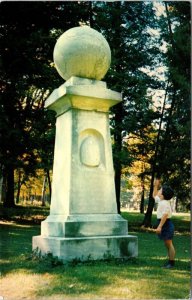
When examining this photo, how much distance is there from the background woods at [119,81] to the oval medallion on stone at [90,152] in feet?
27.1

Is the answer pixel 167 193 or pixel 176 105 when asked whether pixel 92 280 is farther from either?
pixel 176 105

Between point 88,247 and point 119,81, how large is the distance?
552 inches

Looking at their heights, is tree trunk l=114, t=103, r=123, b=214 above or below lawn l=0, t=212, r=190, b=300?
above

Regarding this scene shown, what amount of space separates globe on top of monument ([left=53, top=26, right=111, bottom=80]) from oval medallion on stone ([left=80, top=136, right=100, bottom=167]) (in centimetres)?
129

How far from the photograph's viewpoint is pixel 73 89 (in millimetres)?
7129

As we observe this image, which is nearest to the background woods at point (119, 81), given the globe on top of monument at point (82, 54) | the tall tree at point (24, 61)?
the tall tree at point (24, 61)

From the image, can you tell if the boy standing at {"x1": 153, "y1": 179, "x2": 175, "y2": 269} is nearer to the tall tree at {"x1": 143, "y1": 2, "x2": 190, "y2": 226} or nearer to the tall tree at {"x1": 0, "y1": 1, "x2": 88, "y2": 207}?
the tall tree at {"x1": 143, "y1": 2, "x2": 190, "y2": 226}

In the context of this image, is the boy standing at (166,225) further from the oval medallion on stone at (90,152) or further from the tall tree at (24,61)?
the tall tree at (24,61)

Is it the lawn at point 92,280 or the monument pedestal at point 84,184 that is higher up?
the monument pedestal at point 84,184

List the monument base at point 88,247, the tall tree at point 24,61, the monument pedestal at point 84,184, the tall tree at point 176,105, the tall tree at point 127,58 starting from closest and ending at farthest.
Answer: the monument base at point 88,247, the monument pedestal at point 84,184, the tall tree at point 24,61, the tall tree at point 176,105, the tall tree at point 127,58

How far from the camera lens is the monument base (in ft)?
21.3

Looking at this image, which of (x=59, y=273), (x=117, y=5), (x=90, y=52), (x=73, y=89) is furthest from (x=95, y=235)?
(x=117, y=5)

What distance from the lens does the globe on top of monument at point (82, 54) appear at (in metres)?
7.27

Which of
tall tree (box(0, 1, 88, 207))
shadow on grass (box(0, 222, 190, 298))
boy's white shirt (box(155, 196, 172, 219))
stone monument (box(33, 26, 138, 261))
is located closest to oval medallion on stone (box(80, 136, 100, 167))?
stone monument (box(33, 26, 138, 261))
